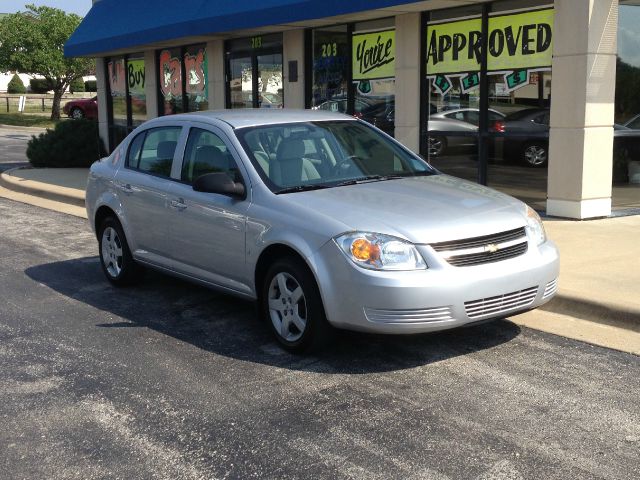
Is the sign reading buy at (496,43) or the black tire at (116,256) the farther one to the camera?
the sign reading buy at (496,43)

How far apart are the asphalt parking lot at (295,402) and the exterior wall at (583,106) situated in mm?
4417

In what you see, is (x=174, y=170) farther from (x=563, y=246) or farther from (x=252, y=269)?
(x=563, y=246)

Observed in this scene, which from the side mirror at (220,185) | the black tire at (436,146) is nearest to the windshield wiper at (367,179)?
the side mirror at (220,185)

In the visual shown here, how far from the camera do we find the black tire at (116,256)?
25.2ft

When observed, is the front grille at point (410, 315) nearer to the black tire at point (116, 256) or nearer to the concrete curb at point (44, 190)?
the black tire at point (116, 256)

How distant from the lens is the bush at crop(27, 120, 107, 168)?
19641mm

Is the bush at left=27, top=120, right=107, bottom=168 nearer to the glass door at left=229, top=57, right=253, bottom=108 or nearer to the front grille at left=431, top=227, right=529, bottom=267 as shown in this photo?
the glass door at left=229, top=57, right=253, bottom=108

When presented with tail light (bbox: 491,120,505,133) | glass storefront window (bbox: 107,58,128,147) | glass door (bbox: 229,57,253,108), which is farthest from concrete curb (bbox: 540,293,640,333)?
glass storefront window (bbox: 107,58,128,147)

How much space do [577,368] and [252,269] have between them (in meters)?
2.31

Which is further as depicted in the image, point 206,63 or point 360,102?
point 206,63

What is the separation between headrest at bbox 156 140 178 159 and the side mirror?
1125mm

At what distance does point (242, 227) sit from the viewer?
5992 mm

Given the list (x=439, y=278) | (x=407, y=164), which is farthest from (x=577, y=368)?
(x=407, y=164)

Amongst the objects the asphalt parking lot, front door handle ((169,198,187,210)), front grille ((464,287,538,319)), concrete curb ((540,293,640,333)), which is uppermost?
front door handle ((169,198,187,210))
